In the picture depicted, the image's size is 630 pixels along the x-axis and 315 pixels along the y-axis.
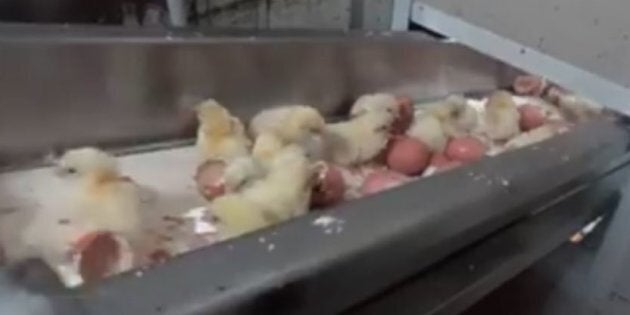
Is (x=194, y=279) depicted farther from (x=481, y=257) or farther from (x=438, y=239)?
(x=481, y=257)

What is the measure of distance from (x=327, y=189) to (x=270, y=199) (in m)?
0.10

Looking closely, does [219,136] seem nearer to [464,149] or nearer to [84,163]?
[84,163]

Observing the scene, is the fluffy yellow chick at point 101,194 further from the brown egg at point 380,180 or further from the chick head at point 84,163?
the brown egg at point 380,180

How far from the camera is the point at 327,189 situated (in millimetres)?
940

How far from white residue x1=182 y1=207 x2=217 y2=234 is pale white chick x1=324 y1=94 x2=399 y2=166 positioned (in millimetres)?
206

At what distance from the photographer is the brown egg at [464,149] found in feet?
3.57

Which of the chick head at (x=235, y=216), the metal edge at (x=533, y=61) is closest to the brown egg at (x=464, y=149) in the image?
the metal edge at (x=533, y=61)

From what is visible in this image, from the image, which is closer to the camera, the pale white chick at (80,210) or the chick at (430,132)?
the pale white chick at (80,210)

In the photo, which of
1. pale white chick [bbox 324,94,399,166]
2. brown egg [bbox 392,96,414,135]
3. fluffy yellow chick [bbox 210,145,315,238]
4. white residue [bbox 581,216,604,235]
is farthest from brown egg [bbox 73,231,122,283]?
white residue [bbox 581,216,604,235]

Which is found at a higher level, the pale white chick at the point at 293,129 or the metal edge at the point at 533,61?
the metal edge at the point at 533,61

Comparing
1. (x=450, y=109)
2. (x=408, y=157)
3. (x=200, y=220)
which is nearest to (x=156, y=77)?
(x=200, y=220)

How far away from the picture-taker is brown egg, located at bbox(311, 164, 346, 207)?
0.92 meters

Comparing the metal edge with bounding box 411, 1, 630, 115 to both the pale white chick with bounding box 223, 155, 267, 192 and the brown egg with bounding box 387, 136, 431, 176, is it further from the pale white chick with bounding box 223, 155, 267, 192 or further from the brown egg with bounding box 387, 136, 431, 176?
the pale white chick with bounding box 223, 155, 267, 192

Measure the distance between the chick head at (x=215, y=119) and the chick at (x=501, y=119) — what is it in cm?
41
